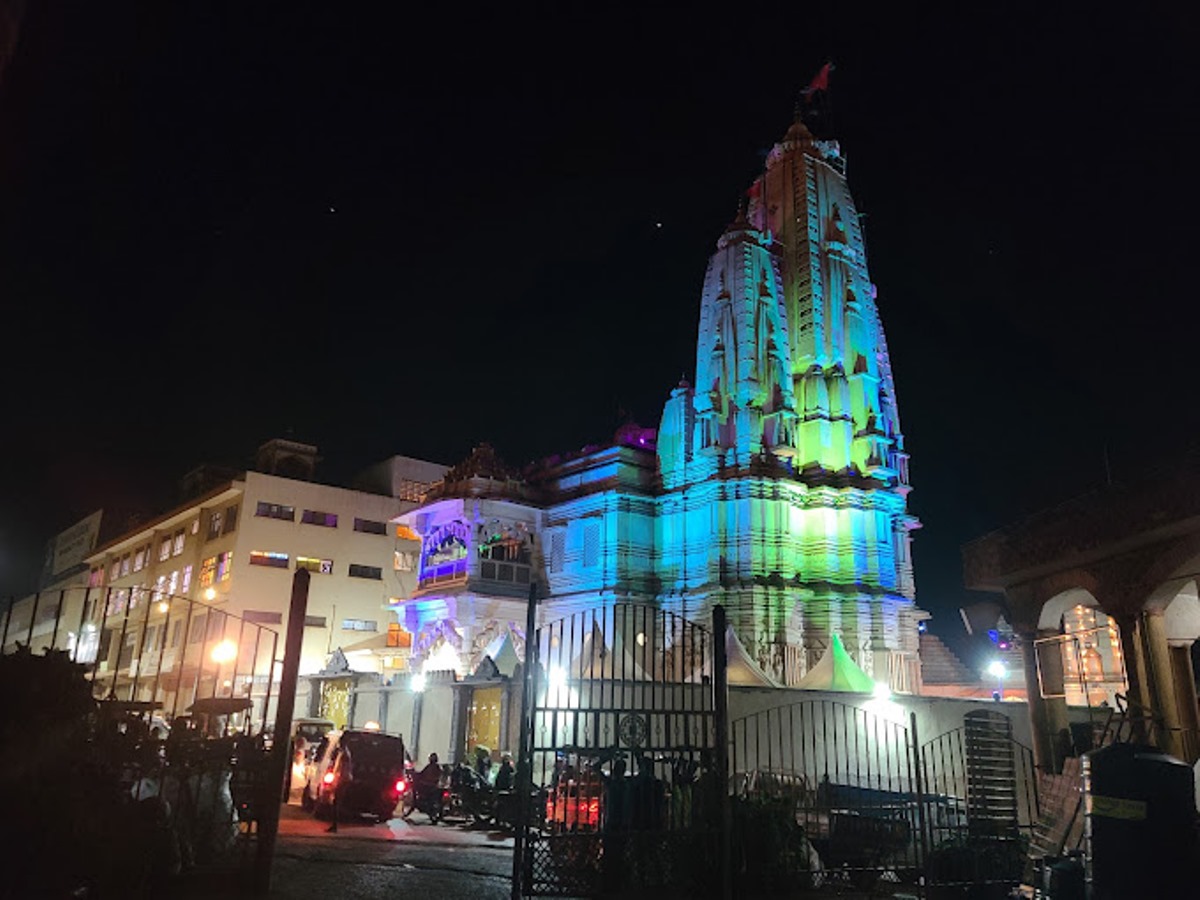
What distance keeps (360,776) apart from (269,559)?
2910 cm

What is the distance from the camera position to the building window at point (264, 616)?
43.1 m

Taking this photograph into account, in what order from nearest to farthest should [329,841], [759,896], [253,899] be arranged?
1. [253,899]
2. [759,896]
3. [329,841]

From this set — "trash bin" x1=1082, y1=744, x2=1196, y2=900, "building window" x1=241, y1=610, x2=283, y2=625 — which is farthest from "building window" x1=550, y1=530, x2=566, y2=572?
"trash bin" x1=1082, y1=744, x2=1196, y2=900

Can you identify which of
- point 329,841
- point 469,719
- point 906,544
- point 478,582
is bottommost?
point 329,841

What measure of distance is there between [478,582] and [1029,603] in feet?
78.5

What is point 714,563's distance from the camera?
34.6 meters

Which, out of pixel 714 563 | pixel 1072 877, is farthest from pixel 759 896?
pixel 714 563

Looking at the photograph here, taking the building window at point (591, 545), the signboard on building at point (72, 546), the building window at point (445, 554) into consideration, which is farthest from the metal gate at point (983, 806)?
the signboard on building at point (72, 546)

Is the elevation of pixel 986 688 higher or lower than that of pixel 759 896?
higher

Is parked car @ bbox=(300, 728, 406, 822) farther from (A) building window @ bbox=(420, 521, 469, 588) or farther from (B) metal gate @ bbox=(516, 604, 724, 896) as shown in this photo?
(A) building window @ bbox=(420, 521, 469, 588)

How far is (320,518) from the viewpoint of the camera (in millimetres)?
46656

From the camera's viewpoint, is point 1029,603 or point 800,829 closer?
point 800,829

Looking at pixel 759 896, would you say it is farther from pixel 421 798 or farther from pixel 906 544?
pixel 906 544

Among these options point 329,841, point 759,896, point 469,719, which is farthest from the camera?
point 469,719
